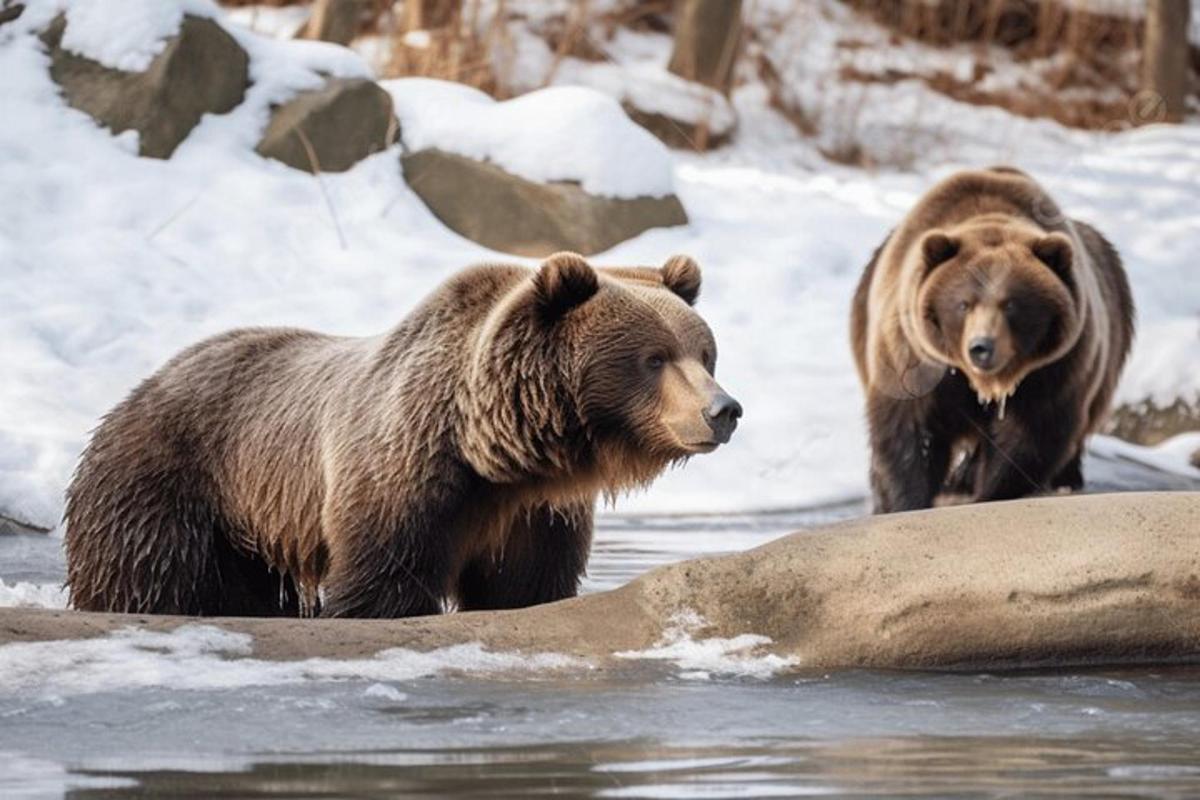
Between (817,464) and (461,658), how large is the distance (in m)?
6.14

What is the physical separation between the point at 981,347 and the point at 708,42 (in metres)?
10.1

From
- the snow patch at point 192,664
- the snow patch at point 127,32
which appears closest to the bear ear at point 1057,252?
the snow patch at point 192,664

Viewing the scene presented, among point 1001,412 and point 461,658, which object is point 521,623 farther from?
point 1001,412

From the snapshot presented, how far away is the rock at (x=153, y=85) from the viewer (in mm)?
12922

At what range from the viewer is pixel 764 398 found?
11.5m

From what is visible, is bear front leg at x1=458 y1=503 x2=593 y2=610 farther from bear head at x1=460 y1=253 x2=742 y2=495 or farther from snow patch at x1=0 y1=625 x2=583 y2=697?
snow patch at x1=0 y1=625 x2=583 y2=697

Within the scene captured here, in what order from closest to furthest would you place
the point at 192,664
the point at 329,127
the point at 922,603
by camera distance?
the point at 192,664, the point at 922,603, the point at 329,127

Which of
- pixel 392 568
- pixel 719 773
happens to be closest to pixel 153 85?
pixel 392 568

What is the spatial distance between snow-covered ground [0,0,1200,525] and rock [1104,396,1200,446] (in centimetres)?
13

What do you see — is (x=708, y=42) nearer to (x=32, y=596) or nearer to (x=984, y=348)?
(x=984, y=348)

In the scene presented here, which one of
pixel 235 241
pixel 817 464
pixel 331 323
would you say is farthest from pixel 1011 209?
pixel 235 241

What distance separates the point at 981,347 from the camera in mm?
8539

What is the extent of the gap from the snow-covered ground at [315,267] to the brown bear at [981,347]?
108cm

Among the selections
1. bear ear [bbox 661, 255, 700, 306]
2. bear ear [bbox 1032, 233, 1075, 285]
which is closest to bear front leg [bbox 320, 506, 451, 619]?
bear ear [bbox 661, 255, 700, 306]
